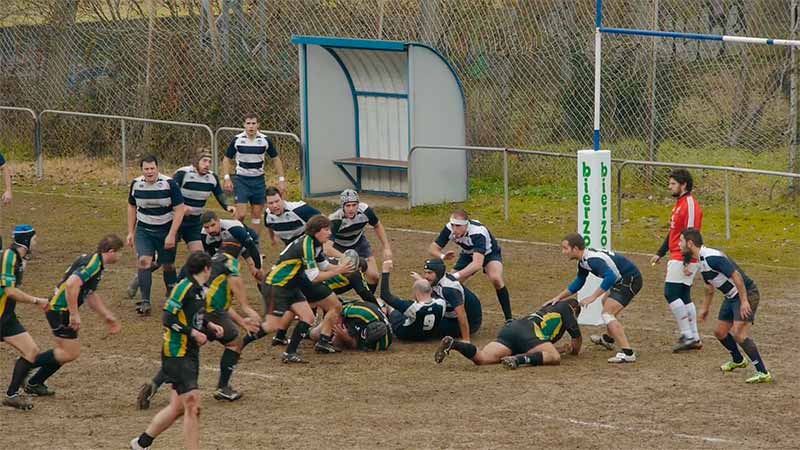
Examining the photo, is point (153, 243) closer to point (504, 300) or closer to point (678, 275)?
point (504, 300)

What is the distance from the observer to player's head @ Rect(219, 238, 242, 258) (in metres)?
14.7

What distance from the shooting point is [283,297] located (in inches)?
525

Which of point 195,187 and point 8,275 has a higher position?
point 195,187

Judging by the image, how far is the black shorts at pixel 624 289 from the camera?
1359cm

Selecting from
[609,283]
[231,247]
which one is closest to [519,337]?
[609,283]

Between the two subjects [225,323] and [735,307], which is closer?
[225,323]

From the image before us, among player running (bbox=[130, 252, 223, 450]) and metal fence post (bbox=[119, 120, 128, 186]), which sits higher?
metal fence post (bbox=[119, 120, 128, 186])

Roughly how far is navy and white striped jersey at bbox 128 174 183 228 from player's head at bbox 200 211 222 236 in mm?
903

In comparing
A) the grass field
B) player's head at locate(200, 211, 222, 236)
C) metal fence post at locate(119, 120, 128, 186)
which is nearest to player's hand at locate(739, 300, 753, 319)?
the grass field

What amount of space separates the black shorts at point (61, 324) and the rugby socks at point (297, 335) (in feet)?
7.65

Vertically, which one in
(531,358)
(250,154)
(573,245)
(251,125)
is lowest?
(531,358)

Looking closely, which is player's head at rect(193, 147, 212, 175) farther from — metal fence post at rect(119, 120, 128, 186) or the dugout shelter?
metal fence post at rect(119, 120, 128, 186)

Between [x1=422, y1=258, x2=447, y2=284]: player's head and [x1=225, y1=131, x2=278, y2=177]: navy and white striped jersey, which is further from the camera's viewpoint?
[x1=225, y1=131, x2=278, y2=177]: navy and white striped jersey

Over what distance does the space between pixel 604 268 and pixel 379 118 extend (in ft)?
34.4
